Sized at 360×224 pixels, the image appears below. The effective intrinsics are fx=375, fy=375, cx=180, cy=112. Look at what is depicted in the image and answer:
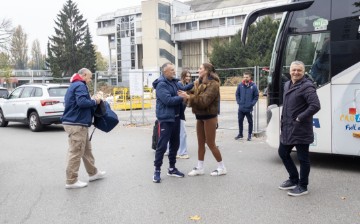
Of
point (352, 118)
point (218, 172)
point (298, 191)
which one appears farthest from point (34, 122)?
point (352, 118)

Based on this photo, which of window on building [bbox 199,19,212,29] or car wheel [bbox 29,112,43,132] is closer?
car wheel [bbox 29,112,43,132]

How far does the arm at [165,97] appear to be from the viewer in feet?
18.8

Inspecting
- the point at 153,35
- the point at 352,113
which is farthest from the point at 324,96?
the point at 153,35

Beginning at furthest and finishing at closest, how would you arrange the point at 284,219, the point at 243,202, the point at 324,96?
the point at 324,96, the point at 243,202, the point at 284,219

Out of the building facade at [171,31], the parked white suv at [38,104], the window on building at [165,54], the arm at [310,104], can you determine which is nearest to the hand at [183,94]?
the arm at [310,104]

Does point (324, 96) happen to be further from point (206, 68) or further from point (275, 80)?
point (206, 68)

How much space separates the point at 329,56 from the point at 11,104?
39.1ft

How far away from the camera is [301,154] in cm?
516

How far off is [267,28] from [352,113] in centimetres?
3880

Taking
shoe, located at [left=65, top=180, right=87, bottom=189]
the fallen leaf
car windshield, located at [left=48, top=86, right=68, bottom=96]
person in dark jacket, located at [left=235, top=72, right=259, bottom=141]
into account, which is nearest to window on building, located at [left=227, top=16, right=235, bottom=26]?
car windshield, located at [left=48, top=86, right=68, bottom=96]

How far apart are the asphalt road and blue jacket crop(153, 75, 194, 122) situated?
111 centimetres

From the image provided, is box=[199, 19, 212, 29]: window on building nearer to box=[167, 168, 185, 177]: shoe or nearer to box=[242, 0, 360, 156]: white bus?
box=[242, 0, 360, 156]: white bus

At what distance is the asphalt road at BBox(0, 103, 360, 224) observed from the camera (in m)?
4.59

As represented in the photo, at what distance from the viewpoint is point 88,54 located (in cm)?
6919
